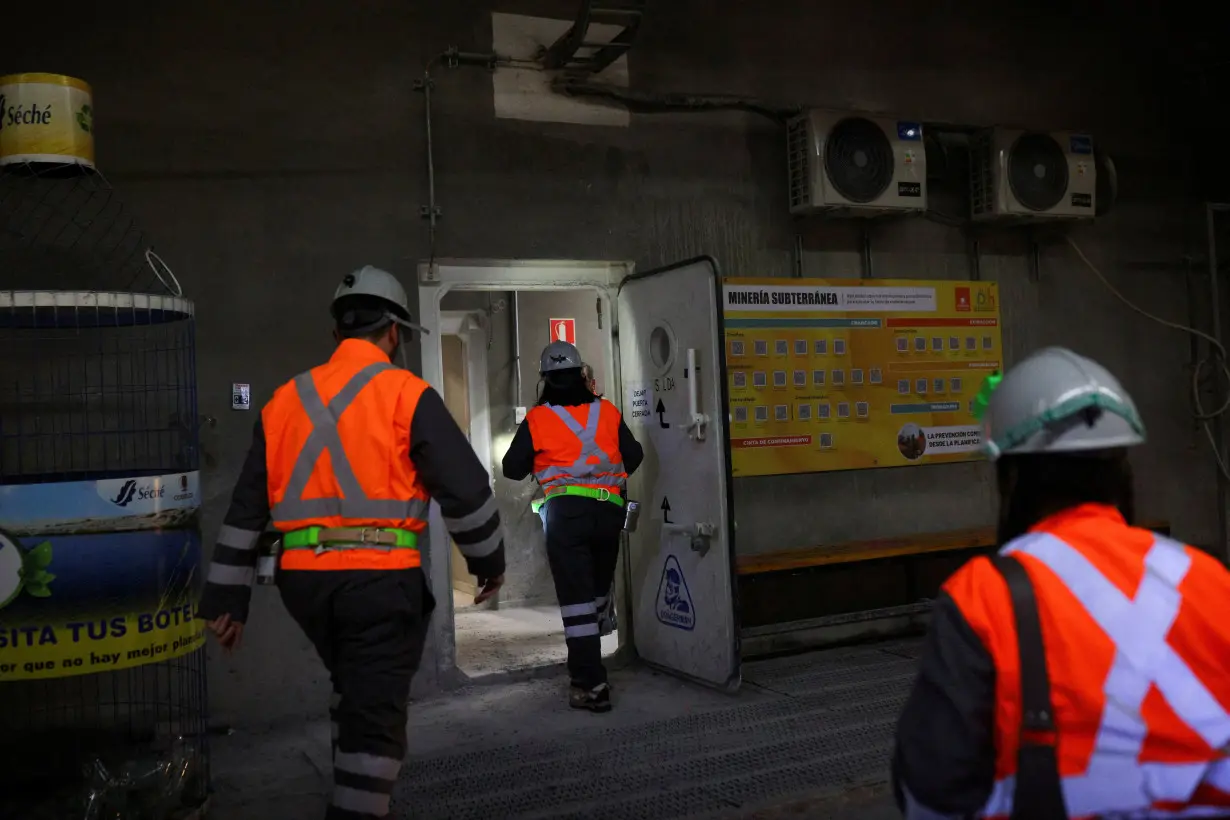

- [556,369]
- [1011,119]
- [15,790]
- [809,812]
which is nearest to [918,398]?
[1011,119]

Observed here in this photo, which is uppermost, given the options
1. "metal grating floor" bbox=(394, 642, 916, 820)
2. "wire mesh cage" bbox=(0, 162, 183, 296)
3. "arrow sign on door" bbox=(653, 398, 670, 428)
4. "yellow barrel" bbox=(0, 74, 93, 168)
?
"yellow barrel" bbox=(0, 74, 93, 168)

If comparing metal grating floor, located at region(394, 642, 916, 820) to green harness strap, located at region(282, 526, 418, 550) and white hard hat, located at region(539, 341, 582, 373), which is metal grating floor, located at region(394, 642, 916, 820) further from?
white hard hat, located at region(539, 341, 582, 373)

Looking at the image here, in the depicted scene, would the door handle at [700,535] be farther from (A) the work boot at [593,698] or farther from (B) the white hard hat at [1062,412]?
(B) the white hard hat at [1062,412]

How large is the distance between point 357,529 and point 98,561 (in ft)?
3.39

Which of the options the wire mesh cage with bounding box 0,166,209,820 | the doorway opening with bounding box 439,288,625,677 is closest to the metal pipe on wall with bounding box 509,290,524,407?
the doorway opening with bounding box 439,288,625,677

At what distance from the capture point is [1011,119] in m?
6.87

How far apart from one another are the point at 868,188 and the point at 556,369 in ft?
7.28

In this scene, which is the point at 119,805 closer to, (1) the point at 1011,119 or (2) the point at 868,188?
(2) the point at 868,188

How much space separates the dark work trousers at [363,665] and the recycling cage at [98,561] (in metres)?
0.82

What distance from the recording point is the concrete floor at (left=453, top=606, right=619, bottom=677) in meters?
5.87

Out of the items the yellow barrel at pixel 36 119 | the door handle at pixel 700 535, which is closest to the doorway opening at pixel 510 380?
the door handle at pixel 700 535

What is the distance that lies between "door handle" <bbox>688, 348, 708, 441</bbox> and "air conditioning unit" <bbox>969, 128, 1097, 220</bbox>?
8.50ft

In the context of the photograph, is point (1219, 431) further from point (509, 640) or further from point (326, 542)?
point (326, 542)

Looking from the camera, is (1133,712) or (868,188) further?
(868,188)
